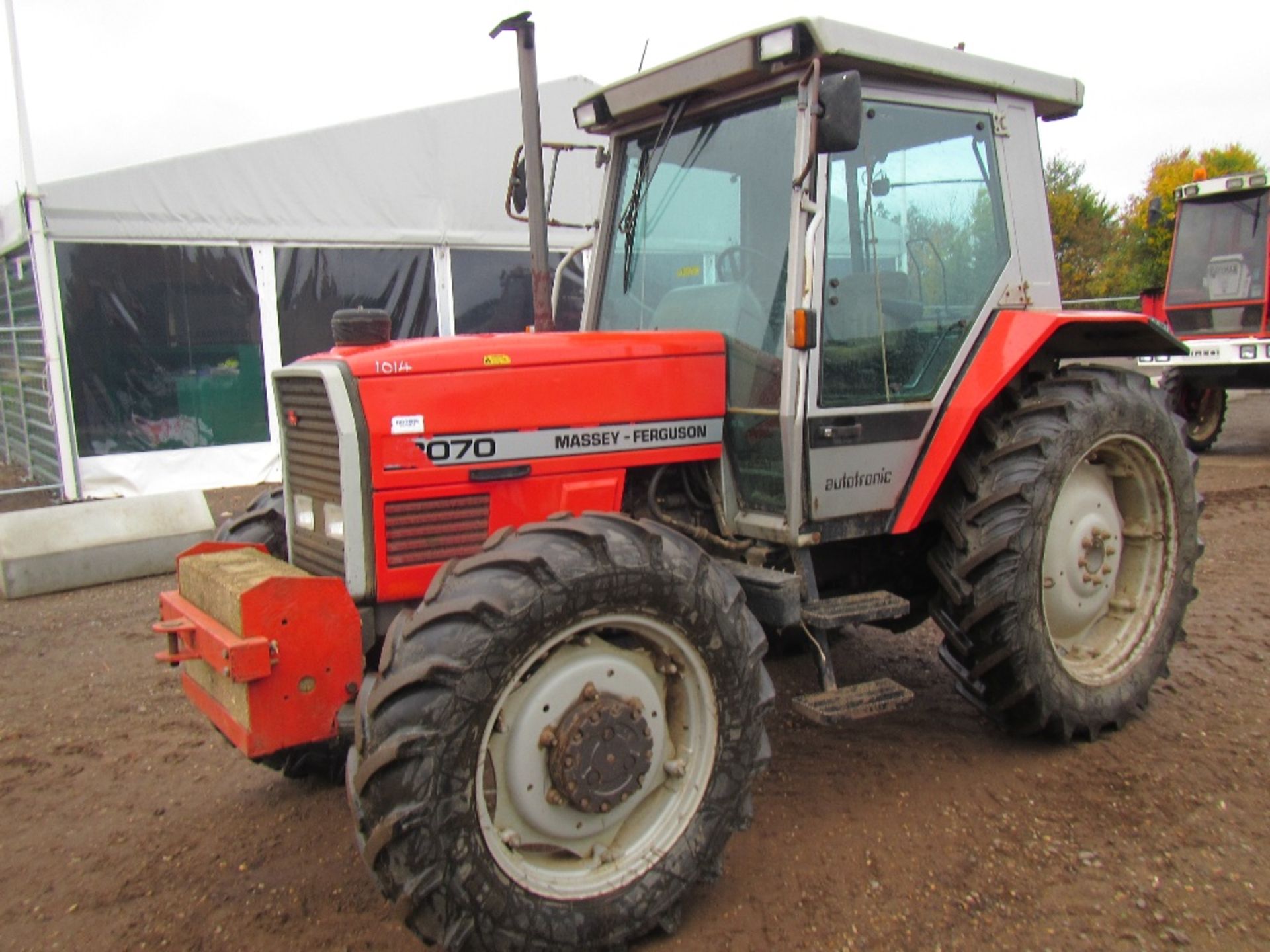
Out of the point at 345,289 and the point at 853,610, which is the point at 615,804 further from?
the point at 345,289

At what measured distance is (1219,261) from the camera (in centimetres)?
1110

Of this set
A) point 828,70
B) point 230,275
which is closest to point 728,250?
point 828,70

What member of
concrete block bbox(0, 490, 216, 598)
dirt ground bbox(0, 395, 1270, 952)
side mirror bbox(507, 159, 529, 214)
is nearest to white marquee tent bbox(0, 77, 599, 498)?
concrete block bbox(0, 490, 216, 598)

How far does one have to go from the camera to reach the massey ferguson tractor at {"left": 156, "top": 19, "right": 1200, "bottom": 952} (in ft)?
8.50

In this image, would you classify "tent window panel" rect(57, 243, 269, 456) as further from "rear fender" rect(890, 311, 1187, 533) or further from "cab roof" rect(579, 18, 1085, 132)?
"rear fender" rect(890, 311, 1187, 533)

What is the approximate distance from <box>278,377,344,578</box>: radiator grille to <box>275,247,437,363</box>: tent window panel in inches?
269

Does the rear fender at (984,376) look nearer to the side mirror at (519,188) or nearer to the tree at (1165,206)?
the side mirror at (519,188)

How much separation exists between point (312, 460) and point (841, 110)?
1888 millimetres

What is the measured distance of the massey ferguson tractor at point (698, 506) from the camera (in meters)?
2.59

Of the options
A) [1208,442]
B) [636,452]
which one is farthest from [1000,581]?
[1208,442]

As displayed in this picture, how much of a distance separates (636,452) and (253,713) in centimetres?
137

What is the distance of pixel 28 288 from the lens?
382 inches

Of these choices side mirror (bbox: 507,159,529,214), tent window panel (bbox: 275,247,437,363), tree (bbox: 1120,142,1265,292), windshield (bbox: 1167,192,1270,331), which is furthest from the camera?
tree (bbox: 1120,142,1265,292)

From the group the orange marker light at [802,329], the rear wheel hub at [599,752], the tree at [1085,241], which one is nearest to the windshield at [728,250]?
the orange marker light at [802,329]
